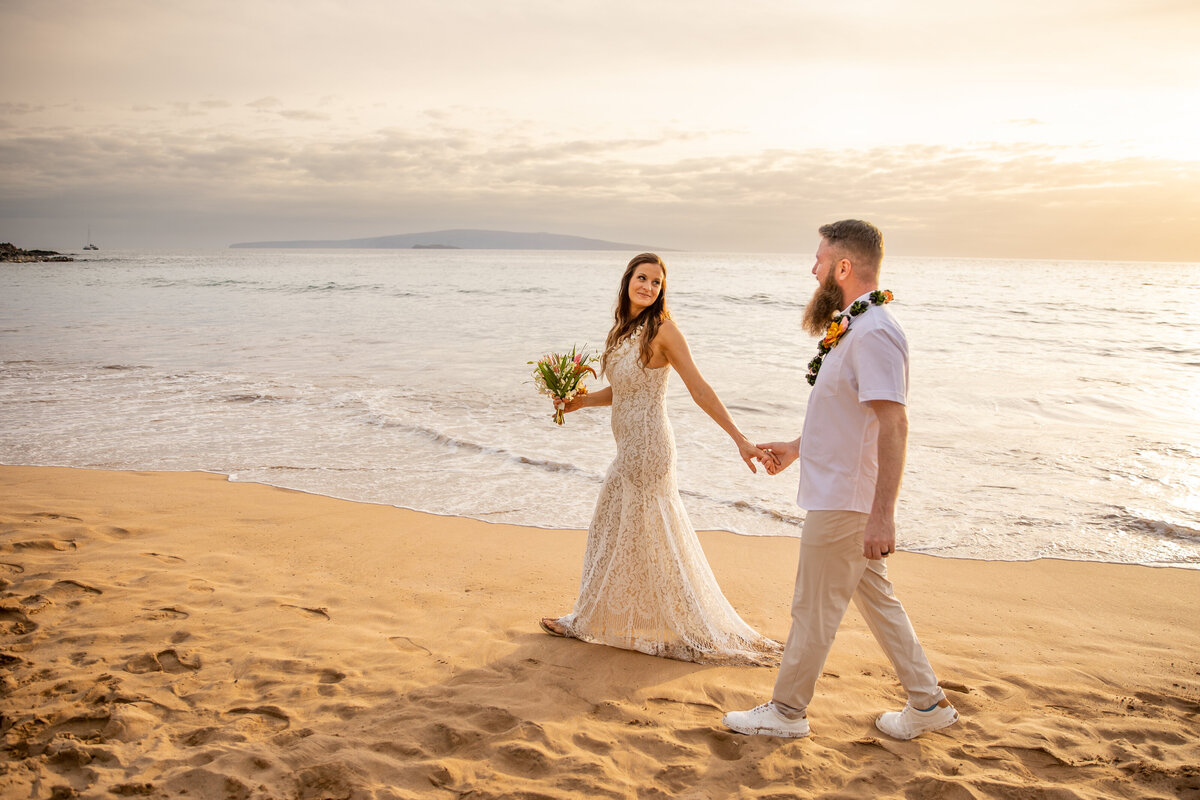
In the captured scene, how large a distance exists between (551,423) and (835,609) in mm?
8259

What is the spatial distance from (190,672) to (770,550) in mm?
4574

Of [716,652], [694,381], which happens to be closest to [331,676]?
[716,652]

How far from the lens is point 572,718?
362cm

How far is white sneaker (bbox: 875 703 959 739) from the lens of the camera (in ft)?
11.6

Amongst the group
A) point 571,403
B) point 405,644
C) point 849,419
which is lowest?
point 405,644

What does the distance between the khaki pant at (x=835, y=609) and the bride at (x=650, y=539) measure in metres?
0.89

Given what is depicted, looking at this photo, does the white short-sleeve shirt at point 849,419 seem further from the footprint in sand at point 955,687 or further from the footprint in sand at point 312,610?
the footprint in sand at point 312,610

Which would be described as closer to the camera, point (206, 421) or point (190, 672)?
point (190, 672)

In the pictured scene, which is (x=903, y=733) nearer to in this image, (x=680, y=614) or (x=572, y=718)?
(x=680, y=614)

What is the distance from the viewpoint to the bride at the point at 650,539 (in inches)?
171

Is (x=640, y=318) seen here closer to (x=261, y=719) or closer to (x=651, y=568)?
(x=651, y=568)

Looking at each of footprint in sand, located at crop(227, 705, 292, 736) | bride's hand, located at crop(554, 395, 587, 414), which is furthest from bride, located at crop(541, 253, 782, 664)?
footprint in sand, located at crop(227, 705, 292, 736)

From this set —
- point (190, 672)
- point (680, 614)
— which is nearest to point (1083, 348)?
point (680, 614)

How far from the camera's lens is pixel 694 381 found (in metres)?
4.27
